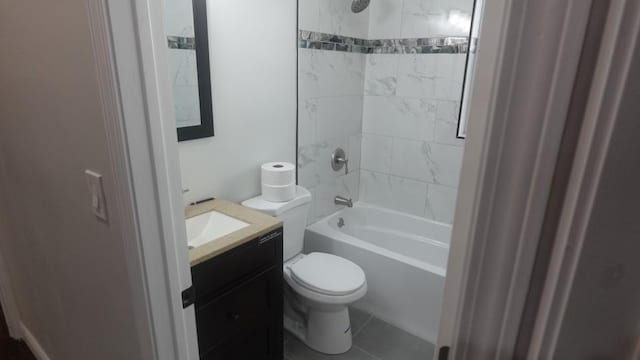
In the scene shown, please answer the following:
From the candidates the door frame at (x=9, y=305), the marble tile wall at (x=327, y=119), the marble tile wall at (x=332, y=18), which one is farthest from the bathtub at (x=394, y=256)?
the door frame at (x=9, y=305)

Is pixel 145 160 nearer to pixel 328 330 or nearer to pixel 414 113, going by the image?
pixel 328 330

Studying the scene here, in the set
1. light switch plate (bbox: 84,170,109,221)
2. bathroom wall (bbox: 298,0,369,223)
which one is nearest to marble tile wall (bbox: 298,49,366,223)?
bathroom wall (bbox: 298,0,369,223)

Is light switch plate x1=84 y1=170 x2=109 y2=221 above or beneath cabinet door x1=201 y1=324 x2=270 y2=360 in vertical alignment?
above

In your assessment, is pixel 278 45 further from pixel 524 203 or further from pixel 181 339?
pixel 524 203

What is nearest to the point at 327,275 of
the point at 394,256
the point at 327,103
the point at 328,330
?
the point at 328,330

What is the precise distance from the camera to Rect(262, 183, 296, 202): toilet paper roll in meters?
1.96

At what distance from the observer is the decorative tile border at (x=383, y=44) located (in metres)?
2.24

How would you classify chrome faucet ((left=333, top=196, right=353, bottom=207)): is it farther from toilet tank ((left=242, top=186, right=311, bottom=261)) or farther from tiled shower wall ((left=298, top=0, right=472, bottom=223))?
toilet tank ((left=242, top=186, right=311, bottom=261))

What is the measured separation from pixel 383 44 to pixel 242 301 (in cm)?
201

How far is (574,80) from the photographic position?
326 mm

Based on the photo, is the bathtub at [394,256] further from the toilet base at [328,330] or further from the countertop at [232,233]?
the countertop at [232,233]

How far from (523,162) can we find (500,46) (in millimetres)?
114

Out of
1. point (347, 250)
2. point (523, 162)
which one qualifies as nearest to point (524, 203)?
point (523, 162)

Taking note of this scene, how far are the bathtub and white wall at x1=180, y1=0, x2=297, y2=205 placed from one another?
69 cm
